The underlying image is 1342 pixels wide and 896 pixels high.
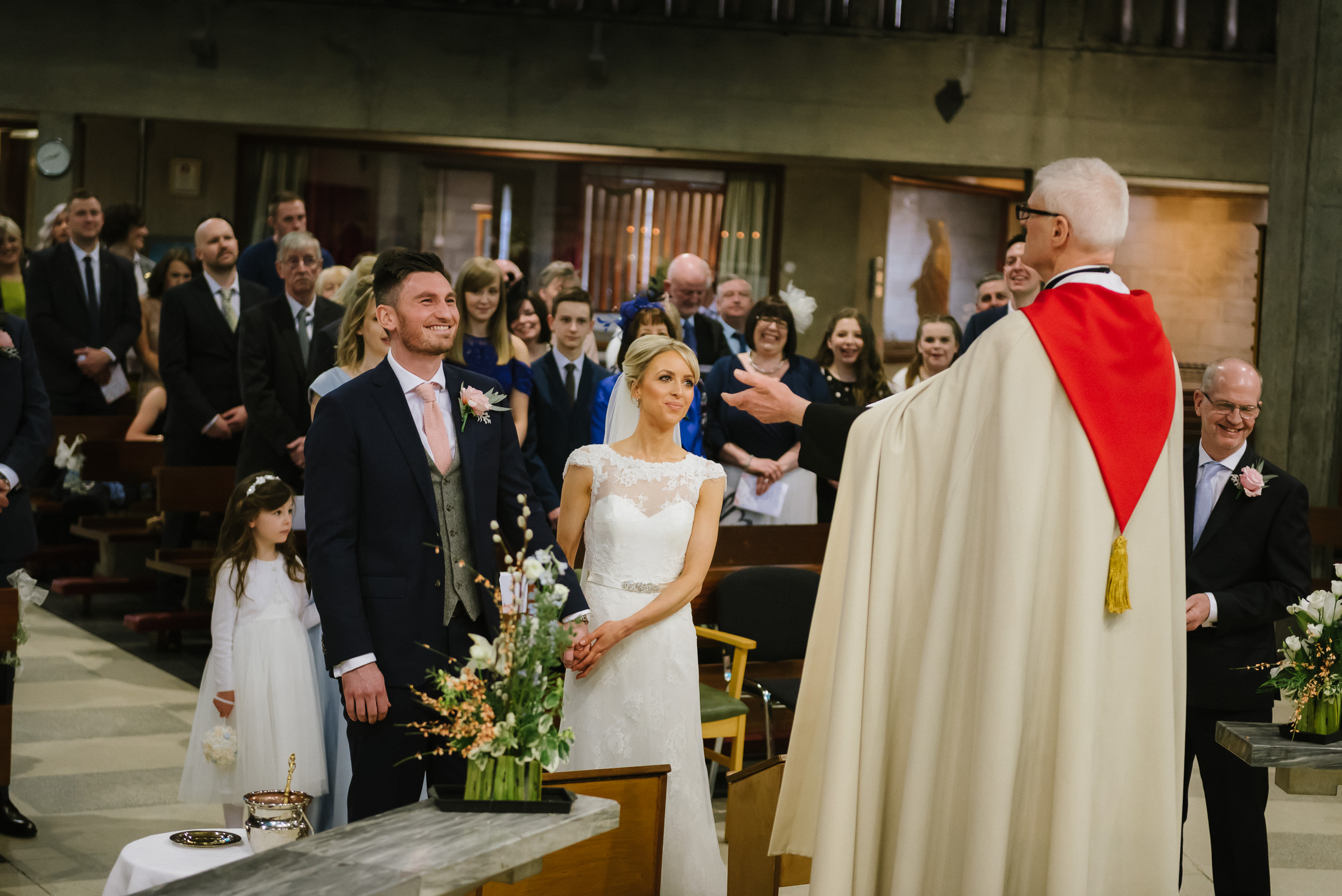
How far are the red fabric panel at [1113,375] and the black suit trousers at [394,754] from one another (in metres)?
1.52

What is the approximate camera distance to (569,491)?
443 centimetres

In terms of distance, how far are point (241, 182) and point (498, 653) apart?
34.5ft

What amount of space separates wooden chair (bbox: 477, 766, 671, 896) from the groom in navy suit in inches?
14.7

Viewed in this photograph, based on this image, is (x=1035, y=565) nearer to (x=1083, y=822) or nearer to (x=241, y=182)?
(x=1083, y=822)

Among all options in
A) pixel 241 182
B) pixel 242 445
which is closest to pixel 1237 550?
pixel 242 445

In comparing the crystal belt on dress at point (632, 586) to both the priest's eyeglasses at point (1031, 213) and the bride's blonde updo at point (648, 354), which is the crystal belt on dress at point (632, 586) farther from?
the priest's eyeglasses at point (1031, 213)

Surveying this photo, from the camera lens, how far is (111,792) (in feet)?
16.7

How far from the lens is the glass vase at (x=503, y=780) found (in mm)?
2686

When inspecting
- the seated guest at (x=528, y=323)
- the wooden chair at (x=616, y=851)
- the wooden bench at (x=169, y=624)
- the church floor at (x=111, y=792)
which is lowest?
the church floor at (x=111, y=792)

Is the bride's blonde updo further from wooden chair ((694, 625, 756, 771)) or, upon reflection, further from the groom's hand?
the groom's hand

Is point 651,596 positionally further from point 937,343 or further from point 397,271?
point 937,343

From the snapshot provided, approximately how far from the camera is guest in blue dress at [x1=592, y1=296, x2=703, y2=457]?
18.9 feet

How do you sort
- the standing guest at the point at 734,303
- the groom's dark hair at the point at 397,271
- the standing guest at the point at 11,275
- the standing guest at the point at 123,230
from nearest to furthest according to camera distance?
the groom's dark hair at the point at 397,271 → the standing guest at the point at 11,275 → the standing guest at the point at 734,303 → the standing guest at the point at 123,230

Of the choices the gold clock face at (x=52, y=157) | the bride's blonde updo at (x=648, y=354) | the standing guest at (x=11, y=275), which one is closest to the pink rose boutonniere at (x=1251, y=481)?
the bride's blonde updo at (x=648, y=354)
